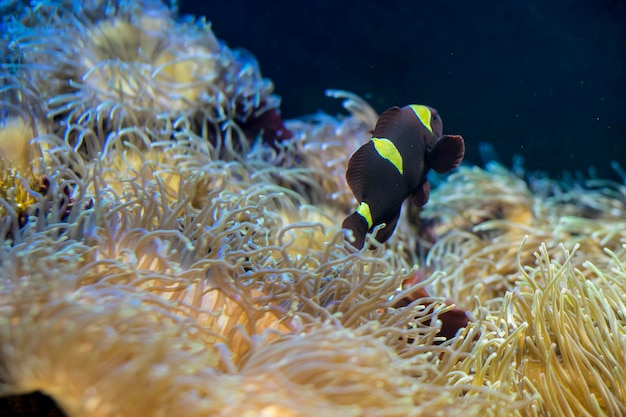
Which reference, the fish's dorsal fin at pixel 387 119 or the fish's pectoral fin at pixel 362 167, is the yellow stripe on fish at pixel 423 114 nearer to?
the fish's dorsal fin at pixel 387 119

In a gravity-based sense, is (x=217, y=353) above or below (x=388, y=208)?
below

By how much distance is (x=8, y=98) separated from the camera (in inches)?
96.0

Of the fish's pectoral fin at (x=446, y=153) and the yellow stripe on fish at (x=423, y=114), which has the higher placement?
the yellow stripe on fish at (x=423, y=114)

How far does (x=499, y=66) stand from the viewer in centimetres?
511

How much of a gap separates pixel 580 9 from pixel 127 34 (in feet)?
13.9

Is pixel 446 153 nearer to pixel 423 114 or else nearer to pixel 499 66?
pixel 423 114

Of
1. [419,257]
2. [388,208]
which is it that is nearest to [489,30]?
[419,257]

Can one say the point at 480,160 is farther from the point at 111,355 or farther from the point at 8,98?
the point at 111,355

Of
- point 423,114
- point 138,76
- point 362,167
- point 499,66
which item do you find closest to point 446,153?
point 423,114

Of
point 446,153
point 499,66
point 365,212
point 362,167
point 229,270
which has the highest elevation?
point 499,66

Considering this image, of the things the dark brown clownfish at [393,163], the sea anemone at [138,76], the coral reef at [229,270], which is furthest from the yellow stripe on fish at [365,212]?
→ the sea anemone at [138,76]

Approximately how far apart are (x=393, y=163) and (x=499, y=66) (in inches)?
157

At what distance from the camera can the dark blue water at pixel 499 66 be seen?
196 inches

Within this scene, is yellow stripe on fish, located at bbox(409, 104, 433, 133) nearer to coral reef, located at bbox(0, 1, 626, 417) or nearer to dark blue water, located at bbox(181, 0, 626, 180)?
coral reef, located at bbox(0, 1, 626, 417)
